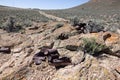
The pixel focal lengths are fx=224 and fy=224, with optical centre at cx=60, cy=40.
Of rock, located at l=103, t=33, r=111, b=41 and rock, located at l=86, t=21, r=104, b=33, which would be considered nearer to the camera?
rock, located at l=103, t=33, r=111, b=41

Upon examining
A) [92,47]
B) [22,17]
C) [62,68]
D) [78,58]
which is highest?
[92,47]

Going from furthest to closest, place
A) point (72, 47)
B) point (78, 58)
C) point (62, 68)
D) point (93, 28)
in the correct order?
point (93, 28), point (72, 47), point (78, 58), point (62, 68)

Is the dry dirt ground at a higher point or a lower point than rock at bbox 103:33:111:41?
lower

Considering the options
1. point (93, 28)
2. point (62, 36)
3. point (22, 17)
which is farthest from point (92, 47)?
point (22, 17)

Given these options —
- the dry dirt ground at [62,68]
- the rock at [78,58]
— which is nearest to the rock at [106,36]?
the dry dirt ground at [62,68]

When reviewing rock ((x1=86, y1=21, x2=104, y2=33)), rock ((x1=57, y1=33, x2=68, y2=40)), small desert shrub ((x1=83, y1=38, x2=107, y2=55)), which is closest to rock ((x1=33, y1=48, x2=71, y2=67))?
small desert shrub ((x1=83, y1=38, x2=107, y2=55))

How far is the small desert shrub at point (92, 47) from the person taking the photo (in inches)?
297

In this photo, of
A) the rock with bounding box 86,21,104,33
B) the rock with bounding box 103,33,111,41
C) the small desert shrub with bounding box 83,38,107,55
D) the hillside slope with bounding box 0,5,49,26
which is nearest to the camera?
the small desert shrub with bounding box 83,38,107,55

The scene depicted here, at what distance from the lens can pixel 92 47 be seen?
299 inches

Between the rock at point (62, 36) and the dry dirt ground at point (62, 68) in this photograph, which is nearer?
the dry dirt ground at point (62, 68)

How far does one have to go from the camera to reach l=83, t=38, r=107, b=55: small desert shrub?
24.8ft

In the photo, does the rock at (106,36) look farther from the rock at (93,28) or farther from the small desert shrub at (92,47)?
the rock at (93,28)

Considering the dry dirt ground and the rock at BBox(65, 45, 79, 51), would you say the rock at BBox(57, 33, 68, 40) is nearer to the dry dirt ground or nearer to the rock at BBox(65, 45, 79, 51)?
the dry dirt ground

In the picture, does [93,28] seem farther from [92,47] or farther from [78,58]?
[78,58]
